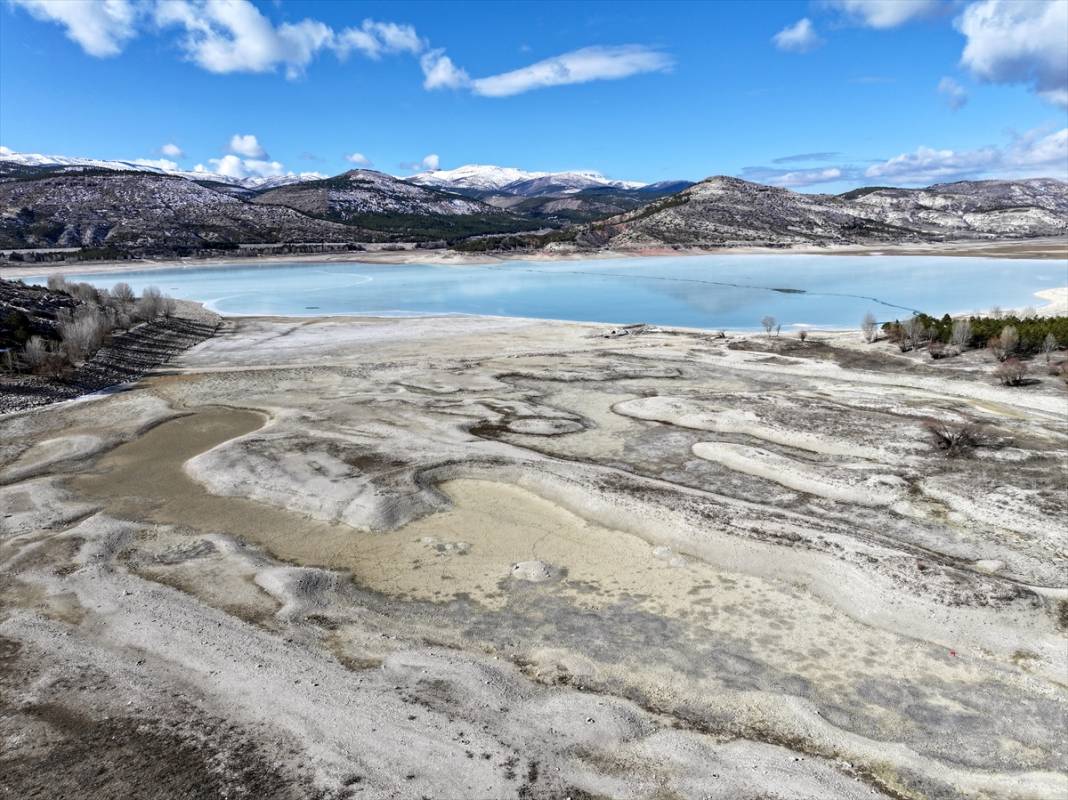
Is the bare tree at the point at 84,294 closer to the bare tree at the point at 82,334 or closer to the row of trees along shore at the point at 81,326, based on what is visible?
the row of trees along shore at the point at 81,326

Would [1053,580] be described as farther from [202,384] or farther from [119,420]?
[202,384]

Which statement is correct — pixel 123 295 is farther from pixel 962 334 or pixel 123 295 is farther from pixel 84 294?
pixel 962 334

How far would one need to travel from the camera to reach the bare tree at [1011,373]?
30.7 m

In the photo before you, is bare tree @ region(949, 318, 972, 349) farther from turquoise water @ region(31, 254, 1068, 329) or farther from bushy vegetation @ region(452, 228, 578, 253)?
bushy vegetation @ region(452, 228, 578, 253)

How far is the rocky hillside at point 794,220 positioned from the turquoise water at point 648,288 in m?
21.4

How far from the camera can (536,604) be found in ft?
45.0

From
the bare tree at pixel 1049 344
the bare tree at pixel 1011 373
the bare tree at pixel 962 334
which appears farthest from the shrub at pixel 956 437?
the bare tree at pixel 962 334

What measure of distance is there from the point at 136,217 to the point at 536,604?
168 m

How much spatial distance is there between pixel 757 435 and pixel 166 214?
16654 centimetres

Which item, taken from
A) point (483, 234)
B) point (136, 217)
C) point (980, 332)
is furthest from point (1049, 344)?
point (483, 234)

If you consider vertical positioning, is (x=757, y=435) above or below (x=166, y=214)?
below

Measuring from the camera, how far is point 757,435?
23891 millimetres

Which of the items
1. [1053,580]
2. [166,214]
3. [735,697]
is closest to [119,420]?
[735,697]

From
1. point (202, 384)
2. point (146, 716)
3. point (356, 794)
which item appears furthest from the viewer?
point (202, 384)
